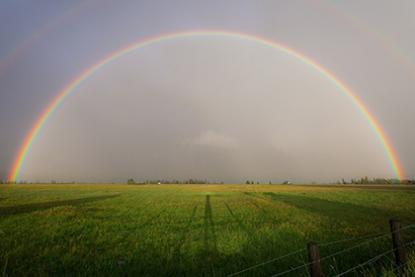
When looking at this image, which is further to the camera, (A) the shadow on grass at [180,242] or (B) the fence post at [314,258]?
(A) the shadow on grass at [180,242]

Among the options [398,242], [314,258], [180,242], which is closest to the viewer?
[314,258]

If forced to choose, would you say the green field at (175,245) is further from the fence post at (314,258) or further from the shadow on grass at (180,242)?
the fence post at (314,258)

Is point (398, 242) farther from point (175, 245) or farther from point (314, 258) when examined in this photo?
point (175, 245)

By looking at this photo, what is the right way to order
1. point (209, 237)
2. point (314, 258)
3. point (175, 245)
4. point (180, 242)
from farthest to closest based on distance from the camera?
point (209, 237) < point (180, 242) < point (175, 245) < point (314, 258)

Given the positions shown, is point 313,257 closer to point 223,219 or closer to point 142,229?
point 142,229

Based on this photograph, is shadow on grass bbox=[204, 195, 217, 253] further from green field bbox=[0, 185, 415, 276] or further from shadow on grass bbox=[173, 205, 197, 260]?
shadow on grass bbox=[173, 205, 197, 260]

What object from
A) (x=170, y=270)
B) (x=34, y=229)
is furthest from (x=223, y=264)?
(x=34, y=229)

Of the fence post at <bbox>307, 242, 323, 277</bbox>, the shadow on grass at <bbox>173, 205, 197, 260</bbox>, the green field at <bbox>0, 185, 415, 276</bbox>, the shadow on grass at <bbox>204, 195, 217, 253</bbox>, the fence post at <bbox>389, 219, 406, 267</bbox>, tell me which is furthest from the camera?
the shadow on grass at <bbox>204, 195, 217, 253</bbox>

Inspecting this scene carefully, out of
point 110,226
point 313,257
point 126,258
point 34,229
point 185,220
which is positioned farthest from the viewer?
point 185,220

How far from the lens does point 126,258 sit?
10.1 metres

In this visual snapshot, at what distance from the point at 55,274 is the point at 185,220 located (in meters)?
11.1

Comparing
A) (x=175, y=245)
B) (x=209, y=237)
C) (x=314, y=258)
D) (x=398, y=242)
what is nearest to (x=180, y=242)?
(x=175, y=245)

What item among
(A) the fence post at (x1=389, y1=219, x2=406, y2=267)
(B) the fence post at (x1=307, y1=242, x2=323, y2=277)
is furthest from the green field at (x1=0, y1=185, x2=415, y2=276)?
(B) the fence post at (x1=307, y1=242, x2=323, y2=277)

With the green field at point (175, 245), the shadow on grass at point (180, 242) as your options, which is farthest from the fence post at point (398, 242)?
the shadow on grass at point (180, 242)
